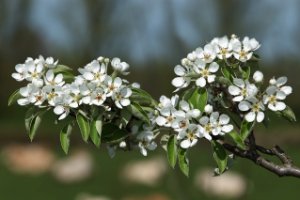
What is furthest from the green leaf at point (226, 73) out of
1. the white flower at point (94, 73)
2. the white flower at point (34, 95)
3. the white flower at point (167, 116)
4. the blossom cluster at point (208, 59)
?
the white flower at point (34, 95)

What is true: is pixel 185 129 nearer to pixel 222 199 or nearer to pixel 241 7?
pixel 222 199

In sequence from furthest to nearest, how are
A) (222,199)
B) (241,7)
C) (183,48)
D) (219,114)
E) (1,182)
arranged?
(241,7), (1,182), (222,199), (183,48), (219,114)

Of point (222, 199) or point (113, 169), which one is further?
point (113, 169)

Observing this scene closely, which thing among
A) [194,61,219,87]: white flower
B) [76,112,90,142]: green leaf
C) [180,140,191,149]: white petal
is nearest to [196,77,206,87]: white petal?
[194,61,219,87]: white flower

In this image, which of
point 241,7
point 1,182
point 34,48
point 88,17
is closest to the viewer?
point 1,182

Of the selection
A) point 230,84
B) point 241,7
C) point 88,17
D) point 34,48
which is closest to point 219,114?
point 230,84

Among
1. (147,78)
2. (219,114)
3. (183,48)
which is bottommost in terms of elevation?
(219,114)
